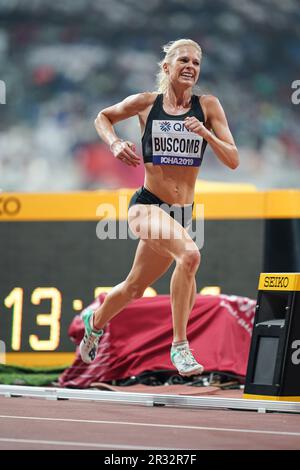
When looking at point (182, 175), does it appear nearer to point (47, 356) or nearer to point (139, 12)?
point (47, 356)

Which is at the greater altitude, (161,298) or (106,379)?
(161,298)

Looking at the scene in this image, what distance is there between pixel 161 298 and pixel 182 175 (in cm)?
324

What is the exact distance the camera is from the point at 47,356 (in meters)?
10.8

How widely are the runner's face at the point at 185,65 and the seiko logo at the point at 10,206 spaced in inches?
184

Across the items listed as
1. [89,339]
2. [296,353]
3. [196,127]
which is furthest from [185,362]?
[196,127]

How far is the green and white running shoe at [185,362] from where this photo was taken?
20.6 feet

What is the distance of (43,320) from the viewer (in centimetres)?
1079

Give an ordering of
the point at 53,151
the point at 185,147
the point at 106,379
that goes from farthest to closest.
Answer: the point at 53,151
the point at 106,379
the point at 185,147

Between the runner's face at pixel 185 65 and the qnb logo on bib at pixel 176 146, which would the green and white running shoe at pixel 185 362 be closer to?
the qnb logo on bib at pixel 176 146

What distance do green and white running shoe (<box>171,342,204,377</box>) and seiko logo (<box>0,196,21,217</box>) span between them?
15.7ft

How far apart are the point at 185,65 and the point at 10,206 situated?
4.82 meters

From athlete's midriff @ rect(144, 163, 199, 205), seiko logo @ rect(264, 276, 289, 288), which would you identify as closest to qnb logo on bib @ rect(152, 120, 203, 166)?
athlete's midriff @ rect(144, 163, 199, 205)
